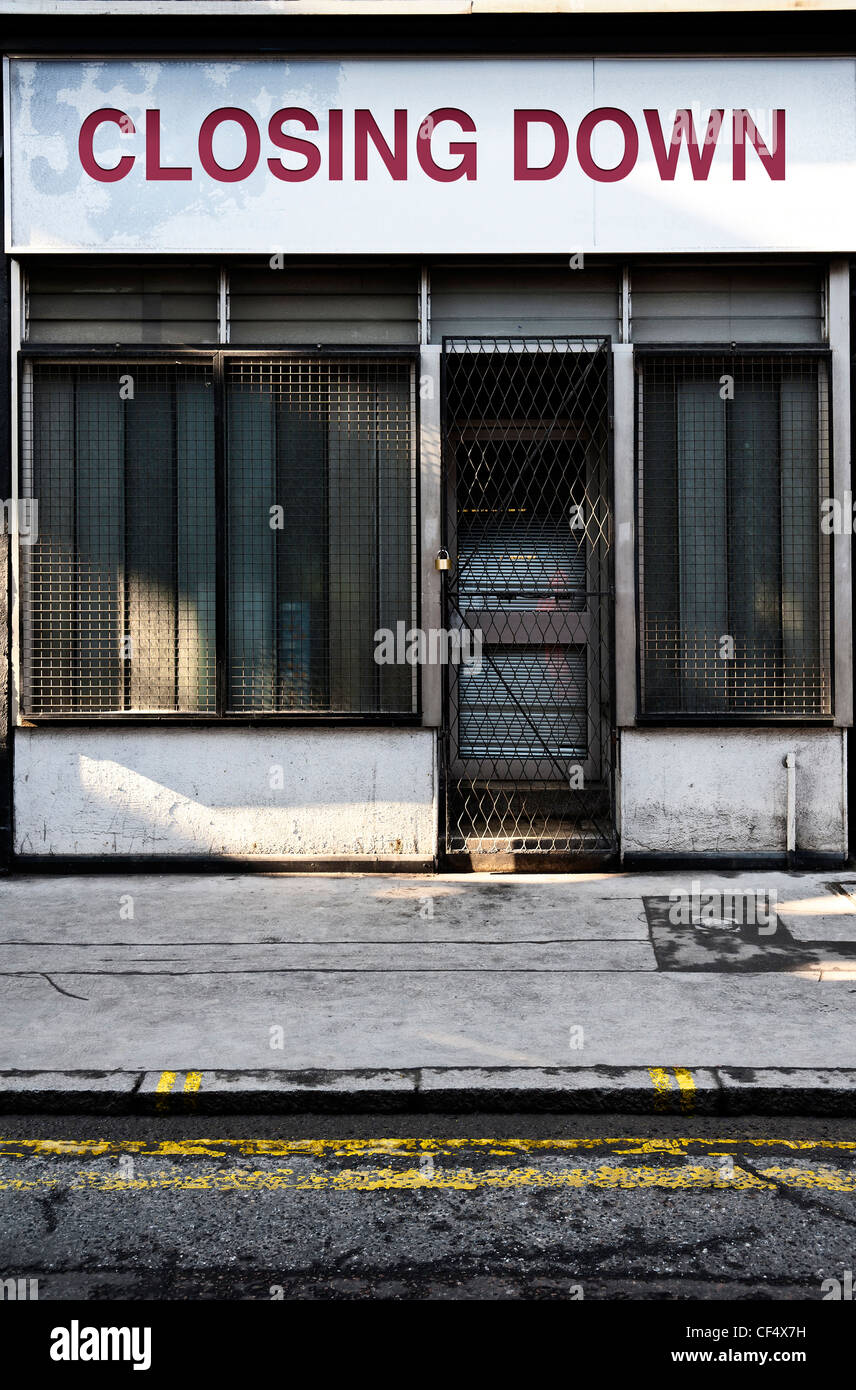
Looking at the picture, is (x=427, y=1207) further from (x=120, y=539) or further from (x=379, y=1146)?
(x=120, y=539)

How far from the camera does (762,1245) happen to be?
11.9 ft

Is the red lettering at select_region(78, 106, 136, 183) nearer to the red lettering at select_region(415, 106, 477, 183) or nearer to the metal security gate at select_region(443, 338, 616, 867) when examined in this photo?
the red lettering at select_region(415, 106, 477, 183)

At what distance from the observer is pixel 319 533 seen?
885 cm

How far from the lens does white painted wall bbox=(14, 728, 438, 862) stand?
8.72m

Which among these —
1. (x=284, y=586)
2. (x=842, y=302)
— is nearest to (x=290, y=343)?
(x=284, y=586)

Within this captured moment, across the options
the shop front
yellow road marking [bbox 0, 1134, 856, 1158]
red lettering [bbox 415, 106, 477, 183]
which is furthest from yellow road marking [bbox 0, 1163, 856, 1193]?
red lettering [bbox 415, 106, 477, 183]

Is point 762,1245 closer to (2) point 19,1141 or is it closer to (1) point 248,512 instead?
(2) point 19,1141

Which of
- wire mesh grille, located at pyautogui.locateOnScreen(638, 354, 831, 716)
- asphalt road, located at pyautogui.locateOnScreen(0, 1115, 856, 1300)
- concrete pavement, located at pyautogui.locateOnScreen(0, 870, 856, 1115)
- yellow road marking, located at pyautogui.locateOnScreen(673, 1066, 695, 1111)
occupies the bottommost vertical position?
asphalt road, located at pyautogui.locateOnScreen(0, 1115, 856, 1300)

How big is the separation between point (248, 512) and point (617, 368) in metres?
2.91

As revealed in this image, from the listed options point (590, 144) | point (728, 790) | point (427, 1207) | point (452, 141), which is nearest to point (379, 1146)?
point (427, 1207)

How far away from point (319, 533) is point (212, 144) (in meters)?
2.85

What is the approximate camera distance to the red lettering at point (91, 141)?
28.1 feet

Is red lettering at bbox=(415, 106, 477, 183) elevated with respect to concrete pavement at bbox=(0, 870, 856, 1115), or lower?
elevated

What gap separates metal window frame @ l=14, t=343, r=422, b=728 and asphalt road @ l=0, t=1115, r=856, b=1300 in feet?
14.1
